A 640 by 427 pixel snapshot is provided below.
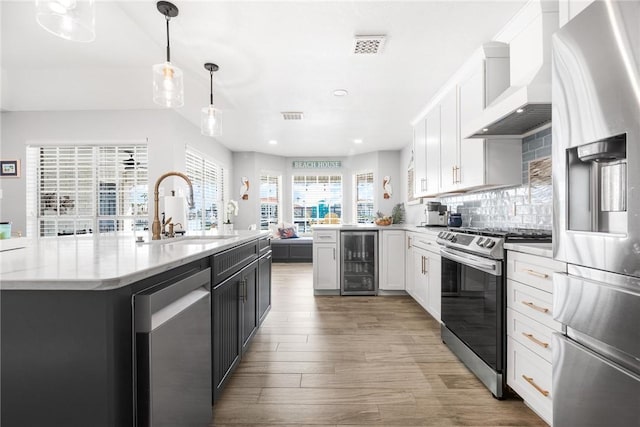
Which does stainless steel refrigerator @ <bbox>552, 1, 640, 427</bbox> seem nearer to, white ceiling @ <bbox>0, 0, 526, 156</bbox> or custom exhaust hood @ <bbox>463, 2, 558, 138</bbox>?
custom exhaust hood @ <bbox>463, 2, 558, 138</bbox>

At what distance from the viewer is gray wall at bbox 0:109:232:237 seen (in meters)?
4.30

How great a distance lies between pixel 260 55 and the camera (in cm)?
277

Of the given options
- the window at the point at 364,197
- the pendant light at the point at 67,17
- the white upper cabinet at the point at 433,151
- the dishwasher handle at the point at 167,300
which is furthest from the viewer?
the window at the point at 364,197

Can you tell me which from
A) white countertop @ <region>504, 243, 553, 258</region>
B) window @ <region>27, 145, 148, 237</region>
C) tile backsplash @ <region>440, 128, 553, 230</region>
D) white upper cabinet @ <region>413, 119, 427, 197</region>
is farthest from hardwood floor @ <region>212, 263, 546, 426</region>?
window @ <region>27, 145, 148, 237</region>

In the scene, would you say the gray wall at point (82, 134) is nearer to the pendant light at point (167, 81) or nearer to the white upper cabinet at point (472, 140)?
the pendant light at point (167, 81)

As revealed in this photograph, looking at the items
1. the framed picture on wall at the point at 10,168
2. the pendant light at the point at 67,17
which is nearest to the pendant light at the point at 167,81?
the pendant light at the point at 67,17

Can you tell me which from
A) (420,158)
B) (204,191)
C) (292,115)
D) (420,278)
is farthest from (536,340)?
(204,191)

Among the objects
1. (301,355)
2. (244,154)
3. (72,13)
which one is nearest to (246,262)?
(301,355)

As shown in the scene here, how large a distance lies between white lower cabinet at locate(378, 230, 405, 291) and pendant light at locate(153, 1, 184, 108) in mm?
3170

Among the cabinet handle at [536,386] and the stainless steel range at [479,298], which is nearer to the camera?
the cabinet handle at [536,386]

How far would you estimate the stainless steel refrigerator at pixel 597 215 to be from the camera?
95 cm

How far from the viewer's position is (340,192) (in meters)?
7.89

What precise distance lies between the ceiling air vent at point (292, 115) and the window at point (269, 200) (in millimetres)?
3121

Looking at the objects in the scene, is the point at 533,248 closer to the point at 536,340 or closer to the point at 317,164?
the point at 536,340
